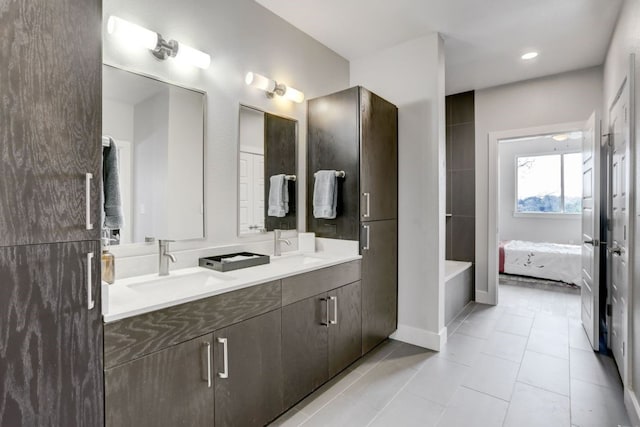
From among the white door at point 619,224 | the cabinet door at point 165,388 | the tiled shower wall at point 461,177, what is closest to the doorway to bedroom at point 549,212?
the white door at point 619,224

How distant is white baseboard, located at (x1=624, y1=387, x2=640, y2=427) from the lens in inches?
66.7

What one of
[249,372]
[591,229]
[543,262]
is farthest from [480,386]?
[543,262]

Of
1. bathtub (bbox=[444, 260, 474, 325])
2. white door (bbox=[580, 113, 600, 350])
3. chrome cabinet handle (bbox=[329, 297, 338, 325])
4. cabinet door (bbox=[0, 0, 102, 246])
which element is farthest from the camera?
bathtub (bbox=[444, 260, 474, 325])

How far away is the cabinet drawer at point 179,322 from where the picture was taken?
117 cm

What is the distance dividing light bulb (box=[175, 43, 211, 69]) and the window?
6.80 meters

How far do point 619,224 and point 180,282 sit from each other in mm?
2861

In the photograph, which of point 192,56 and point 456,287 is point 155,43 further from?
point 456,287

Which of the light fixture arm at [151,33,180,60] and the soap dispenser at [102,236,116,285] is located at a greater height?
the light fixture arm at [151,33,180,60]

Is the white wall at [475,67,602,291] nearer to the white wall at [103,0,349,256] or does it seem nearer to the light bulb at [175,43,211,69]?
the white wall at [103,0,349,256]

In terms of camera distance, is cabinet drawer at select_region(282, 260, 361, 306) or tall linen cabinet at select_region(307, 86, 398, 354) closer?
→ cabinet drawer at select_region(282, 260, 361, 306)

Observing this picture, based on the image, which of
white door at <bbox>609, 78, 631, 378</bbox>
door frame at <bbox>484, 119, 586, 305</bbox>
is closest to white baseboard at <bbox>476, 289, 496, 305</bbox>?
door frame at <bbox>484, 119, 586, 305</bbox>

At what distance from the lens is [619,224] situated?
7.26 ft

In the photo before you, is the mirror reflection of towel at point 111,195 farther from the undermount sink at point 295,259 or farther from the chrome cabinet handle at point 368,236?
the chrome cabinet handle at point 368,236

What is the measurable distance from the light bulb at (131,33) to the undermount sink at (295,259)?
4.83 ft
